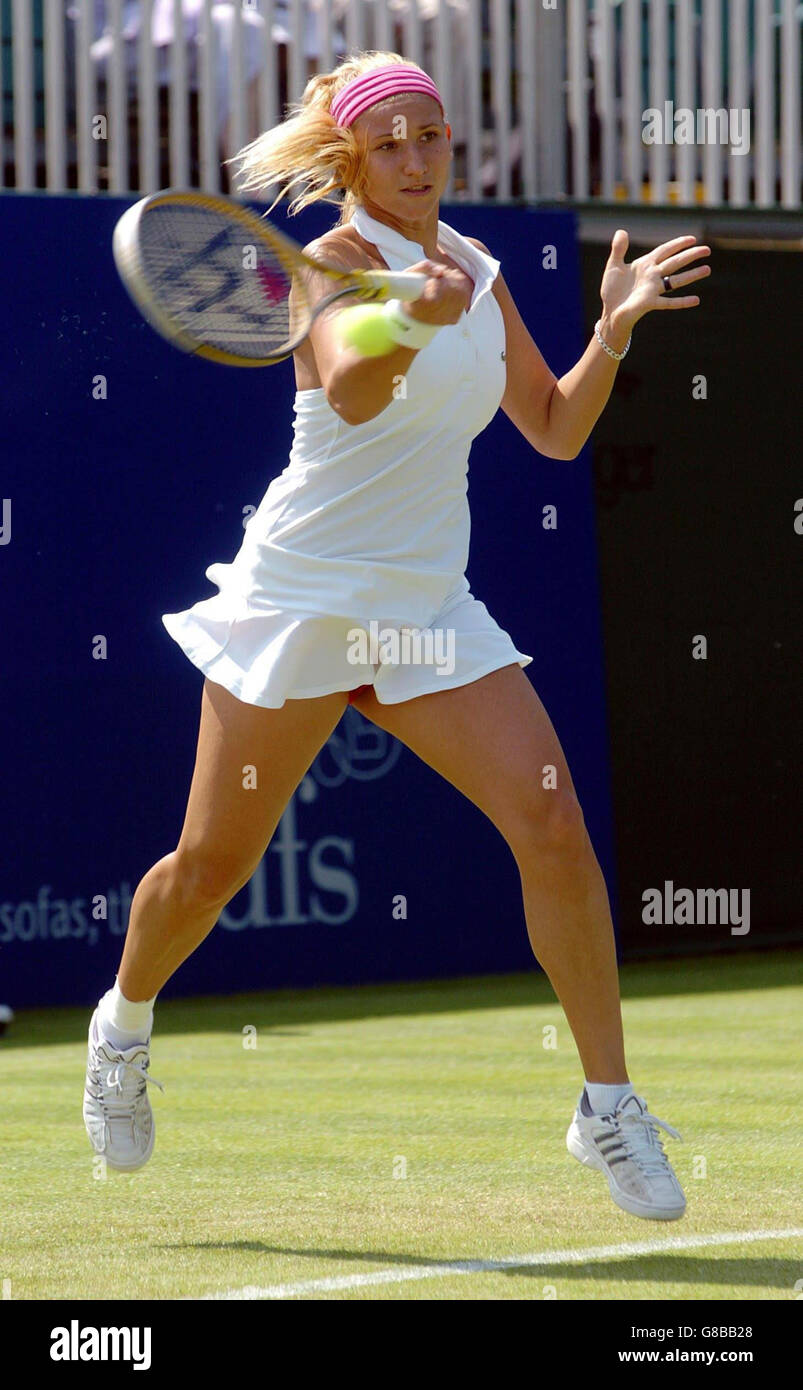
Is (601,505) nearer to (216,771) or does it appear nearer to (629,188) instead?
(629,188)

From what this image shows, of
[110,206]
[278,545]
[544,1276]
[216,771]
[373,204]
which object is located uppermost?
[110,206]

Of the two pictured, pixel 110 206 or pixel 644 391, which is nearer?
pixel 110 206

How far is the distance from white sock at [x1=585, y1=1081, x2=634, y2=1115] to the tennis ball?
1282 mm

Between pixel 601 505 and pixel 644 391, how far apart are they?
1.65 ft

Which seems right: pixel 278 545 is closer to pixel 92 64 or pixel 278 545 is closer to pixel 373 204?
pixel 373 204

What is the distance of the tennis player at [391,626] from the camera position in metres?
3.78

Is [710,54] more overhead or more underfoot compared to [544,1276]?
more overhead

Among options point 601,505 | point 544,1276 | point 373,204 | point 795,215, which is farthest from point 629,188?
point 544,1276

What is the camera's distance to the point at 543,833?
375 cm

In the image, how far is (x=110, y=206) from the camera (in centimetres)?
788

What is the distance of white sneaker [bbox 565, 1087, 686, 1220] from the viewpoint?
12.2 ft

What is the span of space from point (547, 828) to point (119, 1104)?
0.99 metres
